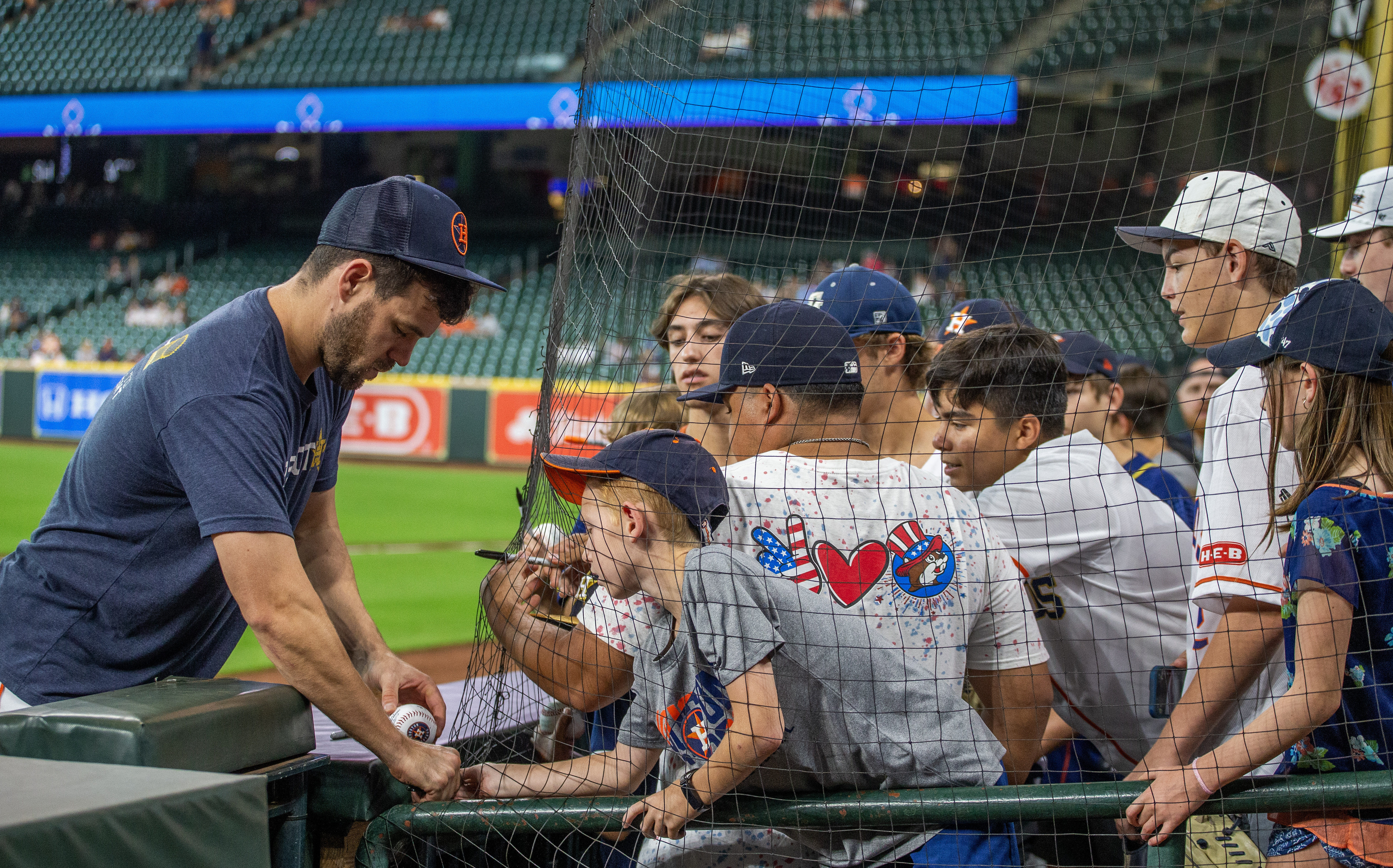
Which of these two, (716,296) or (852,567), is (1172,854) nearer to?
(852,567)

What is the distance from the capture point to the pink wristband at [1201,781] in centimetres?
174

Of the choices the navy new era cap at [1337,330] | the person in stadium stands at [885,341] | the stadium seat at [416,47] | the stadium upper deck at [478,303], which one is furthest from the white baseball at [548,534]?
the stadium seat at [416,47]

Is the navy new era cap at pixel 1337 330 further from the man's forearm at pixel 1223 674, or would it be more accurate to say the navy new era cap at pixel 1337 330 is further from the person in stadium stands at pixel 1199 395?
the man's forearm at pixel 1223 674

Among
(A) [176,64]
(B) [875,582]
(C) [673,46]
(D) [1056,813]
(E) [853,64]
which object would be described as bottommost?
(D) [1056,813]

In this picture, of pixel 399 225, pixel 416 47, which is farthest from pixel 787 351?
pixel 416 47

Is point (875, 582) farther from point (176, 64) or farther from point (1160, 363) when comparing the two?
point (176, 64)

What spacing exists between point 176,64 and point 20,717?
915 inches

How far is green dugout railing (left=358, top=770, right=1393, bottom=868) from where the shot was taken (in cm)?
171

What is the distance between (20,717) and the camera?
5.05ft

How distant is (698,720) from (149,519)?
3.28ft

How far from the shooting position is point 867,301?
303 centimetres

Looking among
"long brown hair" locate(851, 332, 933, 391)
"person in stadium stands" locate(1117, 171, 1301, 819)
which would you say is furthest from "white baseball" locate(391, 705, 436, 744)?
"long brown hair" locate(851, 332, 933, 391)

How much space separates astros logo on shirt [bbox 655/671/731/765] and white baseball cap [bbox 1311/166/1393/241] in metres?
1.89

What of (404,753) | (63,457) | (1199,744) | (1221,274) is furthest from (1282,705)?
(63,457)
